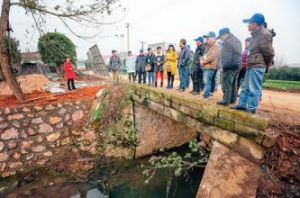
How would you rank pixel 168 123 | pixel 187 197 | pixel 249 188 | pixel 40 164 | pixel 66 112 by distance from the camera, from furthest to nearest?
pixel 168 123
pixel 66 112
pixel 40 164
pixel 187 197
pixel 249 188

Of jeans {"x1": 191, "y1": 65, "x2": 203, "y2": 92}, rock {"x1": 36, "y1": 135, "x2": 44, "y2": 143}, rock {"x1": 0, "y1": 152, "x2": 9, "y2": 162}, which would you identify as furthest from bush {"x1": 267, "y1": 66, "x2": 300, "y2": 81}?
rock {"x1": 0, "y1": 152, "x2": 9, "y2": 162}

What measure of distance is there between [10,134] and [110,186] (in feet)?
11.2

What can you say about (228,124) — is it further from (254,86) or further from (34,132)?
(34,132)

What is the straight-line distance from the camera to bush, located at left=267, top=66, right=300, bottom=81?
64.6 feet

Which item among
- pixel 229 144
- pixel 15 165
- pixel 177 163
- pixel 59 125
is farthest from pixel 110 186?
pixel 229 144

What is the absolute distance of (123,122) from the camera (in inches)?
309

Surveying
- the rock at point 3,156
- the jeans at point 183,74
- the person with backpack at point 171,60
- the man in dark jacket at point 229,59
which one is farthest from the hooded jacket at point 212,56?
the rock at point 3,156

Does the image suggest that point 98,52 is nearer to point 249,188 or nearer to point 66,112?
point 66,112

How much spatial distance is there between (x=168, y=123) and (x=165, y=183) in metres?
2.47

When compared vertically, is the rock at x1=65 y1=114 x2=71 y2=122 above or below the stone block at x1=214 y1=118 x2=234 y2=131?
below

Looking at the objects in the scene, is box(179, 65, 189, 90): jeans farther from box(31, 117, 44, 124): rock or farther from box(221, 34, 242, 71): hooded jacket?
box(31, 117, 44, 124): rock

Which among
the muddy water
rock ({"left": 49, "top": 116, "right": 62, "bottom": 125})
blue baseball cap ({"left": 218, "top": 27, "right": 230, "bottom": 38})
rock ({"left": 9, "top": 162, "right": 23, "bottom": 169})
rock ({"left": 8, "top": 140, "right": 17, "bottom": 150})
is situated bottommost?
the muddy water

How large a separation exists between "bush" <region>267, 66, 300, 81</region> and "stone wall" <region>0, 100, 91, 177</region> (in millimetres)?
18708

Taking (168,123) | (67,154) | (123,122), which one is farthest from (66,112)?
(168,123)
